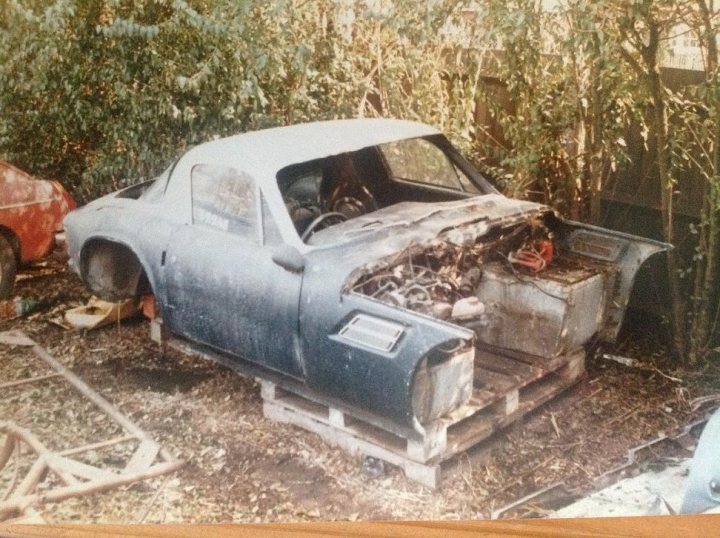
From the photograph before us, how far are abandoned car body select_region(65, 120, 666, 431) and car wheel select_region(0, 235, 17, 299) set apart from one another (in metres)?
0.31

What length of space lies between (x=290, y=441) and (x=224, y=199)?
3.00 feet

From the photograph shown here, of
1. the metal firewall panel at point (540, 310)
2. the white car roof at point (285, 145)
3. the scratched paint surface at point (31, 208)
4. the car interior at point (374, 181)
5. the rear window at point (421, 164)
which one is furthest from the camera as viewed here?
the rear window at point (421, 164)

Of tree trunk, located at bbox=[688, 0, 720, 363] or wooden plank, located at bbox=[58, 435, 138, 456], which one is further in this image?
tree trunk, located at bbox=[688, 0, 720, 363]

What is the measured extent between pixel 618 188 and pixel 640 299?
404 millimetres

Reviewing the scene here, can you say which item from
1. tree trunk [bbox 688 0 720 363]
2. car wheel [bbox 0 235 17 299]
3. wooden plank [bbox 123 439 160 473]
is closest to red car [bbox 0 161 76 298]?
car wheel [bbox 0 235 17 299]

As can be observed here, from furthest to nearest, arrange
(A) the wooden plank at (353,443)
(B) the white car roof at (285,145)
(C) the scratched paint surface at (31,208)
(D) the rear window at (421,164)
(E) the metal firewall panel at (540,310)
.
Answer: (D) the rear window at (421,164) < (B) the white car roof at (285,145) < (E) the metal firewall panel at (540,310) < (C) the scratched paint surface at (31,208) < (A) the wooden plank at (353,443)

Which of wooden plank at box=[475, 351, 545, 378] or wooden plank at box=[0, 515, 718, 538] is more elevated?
wooden plank at box=[475, 351, 545, 378]

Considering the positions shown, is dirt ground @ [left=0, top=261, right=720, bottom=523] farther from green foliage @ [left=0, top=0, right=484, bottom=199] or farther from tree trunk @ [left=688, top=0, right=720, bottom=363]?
green foliage @ [left=0, top=0, right=484, bottom=199]

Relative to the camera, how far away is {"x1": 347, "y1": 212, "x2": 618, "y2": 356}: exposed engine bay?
8.18 ft

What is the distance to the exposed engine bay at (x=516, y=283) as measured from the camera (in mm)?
2492

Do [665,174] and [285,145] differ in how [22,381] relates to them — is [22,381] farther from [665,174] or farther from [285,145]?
[665,174]

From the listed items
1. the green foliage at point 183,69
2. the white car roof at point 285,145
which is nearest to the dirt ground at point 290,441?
the green foliage at point 183,69

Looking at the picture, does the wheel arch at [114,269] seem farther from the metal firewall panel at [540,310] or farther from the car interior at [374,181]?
the metal firewall panel at [540,310]

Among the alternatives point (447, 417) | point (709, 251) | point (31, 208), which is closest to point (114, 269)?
point (31, 208)
